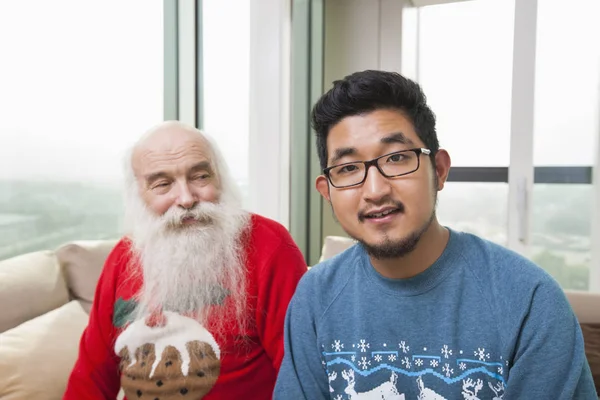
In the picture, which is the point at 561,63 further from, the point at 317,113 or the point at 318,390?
the point at 318,390

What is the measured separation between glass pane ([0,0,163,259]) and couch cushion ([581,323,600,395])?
1573mm

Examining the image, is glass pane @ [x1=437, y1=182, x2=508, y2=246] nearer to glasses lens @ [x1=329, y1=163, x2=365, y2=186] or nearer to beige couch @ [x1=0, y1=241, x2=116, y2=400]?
beige couch @ [x1=0, y1=241, x2=116, y2=400]

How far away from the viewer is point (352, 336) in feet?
3.34

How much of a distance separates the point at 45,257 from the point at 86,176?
0.40 metres

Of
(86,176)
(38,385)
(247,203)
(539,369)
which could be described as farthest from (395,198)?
(247,203)

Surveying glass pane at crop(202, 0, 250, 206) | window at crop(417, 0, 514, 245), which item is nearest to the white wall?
glass pane at crop(202, 0, 250, 206)

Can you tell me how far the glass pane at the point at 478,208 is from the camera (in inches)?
133

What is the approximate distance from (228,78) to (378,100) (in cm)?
202

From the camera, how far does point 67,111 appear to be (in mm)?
1902

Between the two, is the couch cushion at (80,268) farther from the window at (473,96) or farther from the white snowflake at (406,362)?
the window at (473,96)

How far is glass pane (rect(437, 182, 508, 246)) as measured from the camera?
3.38m

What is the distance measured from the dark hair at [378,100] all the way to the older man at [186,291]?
0.47m

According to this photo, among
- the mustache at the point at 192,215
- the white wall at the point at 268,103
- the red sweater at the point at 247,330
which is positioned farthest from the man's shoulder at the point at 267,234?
the white wall at the point at 268,103

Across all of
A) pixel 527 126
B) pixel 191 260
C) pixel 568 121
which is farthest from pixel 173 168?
pixel 568 121
